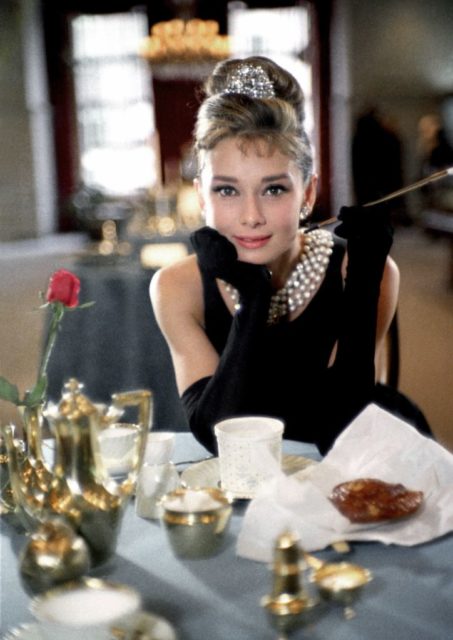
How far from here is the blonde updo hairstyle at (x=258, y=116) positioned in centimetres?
147

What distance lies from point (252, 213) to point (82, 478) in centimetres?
78

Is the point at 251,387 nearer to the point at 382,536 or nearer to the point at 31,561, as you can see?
the point at 382,536

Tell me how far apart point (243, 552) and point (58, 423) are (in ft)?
0.75

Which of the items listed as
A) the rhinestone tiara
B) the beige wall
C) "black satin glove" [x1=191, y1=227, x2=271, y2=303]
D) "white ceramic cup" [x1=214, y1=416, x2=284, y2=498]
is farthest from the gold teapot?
the beige wall

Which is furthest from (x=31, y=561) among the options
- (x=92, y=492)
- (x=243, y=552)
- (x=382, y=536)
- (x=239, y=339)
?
(x=239, y=339)

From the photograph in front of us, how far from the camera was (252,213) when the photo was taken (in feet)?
4.66

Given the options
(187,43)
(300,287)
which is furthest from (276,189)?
(187,43)

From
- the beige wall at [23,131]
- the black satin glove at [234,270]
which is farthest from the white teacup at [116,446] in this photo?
the beige wall at [23,131]

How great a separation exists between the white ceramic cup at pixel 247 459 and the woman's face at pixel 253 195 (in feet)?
1.85

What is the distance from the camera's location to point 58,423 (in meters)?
0.72

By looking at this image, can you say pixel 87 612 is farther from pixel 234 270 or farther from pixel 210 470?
pixel 234 270

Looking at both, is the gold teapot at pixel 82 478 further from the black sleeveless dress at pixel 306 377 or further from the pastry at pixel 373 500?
the black sleeveless dress at pixel 306 377

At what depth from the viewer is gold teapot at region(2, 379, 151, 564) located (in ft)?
2.37

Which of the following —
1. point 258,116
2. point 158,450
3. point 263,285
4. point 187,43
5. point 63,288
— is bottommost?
point 158,450
